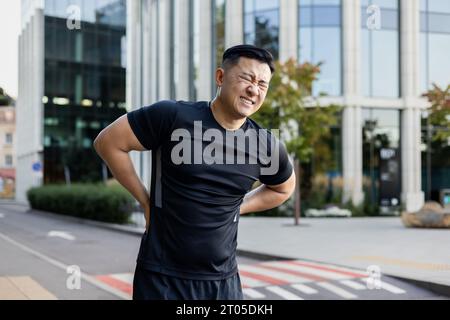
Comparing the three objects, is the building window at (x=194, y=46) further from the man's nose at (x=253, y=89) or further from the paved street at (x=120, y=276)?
the man's nose at (x=253, y=89)

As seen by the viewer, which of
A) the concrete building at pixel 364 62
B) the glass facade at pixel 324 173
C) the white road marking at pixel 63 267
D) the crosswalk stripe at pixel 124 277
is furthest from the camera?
the concrete building at pixel 364 62

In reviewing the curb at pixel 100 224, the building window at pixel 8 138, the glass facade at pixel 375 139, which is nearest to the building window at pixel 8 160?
the building window at pixel 8 138

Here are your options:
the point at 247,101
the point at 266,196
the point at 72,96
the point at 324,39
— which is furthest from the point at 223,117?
the point at 324,39

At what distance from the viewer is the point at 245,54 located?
190 centimetres

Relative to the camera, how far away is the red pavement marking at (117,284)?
22.5ft

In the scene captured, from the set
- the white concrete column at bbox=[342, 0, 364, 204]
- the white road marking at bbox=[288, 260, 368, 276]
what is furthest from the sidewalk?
the white concrete column at bbox=[342, 0, 364, 204]

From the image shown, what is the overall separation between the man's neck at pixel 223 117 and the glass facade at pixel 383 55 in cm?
2218

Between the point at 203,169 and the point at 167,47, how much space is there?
11928 millimetres

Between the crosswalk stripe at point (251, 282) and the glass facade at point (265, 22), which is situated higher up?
the glass facade at point (265, 22)

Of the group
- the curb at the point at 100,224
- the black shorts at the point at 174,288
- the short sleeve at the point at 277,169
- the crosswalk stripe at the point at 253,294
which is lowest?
the curb at the point at 100,224

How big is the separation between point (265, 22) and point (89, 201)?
9.95 metres

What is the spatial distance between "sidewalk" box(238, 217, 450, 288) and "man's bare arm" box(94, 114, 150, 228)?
11.9 ft

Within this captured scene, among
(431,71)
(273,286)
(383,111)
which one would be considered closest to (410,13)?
(431,71)

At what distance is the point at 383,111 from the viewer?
23.8 metres
